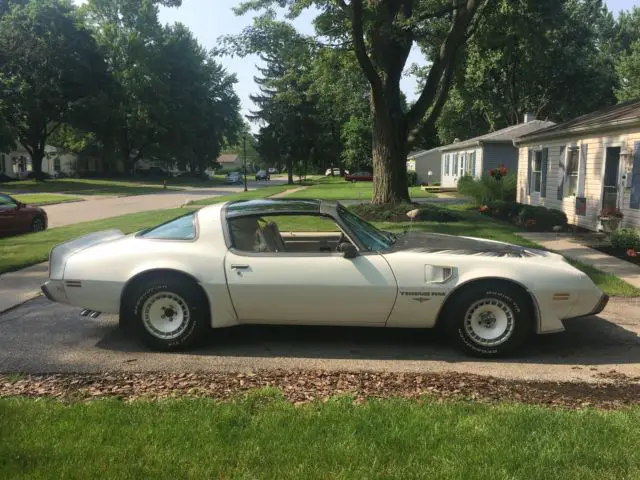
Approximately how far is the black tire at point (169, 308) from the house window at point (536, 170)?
54.2ft

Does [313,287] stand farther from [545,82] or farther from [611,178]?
[545,82]

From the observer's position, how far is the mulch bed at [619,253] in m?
10.3

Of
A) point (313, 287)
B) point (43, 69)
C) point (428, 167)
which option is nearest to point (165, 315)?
point (313, 287)

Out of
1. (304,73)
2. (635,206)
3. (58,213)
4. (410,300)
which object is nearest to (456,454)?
(410,300)

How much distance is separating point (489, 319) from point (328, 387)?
1689mm

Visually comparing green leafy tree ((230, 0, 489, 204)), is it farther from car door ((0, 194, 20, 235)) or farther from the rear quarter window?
the rear quarter window

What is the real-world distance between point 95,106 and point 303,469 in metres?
52.4

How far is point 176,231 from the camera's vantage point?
17.7ft

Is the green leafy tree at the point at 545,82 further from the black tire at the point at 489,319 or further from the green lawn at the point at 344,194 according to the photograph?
the black tire at the point at 489,319

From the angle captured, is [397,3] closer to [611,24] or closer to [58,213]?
[58,213]

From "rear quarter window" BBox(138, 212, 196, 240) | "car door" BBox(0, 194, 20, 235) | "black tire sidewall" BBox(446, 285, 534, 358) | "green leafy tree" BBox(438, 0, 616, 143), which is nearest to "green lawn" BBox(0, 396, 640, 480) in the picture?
"black tire sidewall" BBox(446, 285, 534, 358)

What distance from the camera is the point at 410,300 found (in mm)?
4918

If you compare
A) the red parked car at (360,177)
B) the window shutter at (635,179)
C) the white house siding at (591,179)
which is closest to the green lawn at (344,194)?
the white house siding at (591,179)

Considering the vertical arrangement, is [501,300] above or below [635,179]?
below
